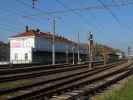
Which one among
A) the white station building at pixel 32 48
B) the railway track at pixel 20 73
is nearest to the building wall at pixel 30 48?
the white station building at pixel 32 48

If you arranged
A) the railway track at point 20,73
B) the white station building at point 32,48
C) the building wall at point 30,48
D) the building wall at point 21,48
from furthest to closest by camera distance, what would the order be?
the building wall at point 21,48 → the white station building at point 32,48 → the building wall at point 30,48 → the railway track at point 20,73

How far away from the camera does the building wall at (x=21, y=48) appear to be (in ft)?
275

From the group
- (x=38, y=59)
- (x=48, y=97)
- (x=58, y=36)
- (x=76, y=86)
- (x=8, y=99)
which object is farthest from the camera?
(x=58, y=36)

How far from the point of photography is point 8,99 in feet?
39.3

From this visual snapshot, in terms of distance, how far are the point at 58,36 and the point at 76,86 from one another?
9083 centimetres

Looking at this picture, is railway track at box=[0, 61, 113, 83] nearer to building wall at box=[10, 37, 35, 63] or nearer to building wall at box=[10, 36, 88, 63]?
building wall at box=[10, 36, 88, 63]

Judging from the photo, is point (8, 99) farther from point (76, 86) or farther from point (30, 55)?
point (30, 55)

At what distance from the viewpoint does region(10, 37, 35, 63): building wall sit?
83787 millimetres

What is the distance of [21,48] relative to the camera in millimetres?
89875

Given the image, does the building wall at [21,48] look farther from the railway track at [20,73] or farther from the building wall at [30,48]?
the railway track at [20,73]

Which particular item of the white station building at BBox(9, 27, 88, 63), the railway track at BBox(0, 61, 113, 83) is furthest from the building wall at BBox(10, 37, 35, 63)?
the railway track at BBox(0, 61, 113, 83)

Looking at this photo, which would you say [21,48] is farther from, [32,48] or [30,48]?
[32,48]

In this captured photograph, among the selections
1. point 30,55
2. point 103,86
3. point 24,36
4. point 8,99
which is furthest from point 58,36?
point 8,99

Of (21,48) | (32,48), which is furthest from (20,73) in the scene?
(21,48)
